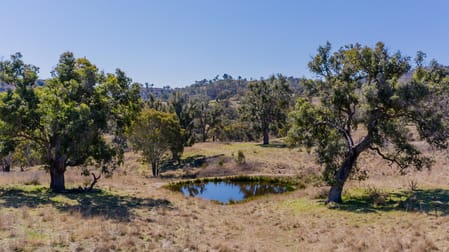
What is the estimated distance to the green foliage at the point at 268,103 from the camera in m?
60.6

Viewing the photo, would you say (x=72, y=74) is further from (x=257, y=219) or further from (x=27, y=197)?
(x=257, y=219)

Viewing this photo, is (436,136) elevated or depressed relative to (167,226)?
elevated

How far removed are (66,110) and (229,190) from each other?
1965 centimetres

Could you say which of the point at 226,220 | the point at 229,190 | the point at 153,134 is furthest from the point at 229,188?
the point at 226,220

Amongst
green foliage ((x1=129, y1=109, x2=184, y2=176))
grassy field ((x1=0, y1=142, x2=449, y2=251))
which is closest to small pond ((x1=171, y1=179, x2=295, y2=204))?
grassy field ((x1=0, y1=142, x2=449, y2=251))

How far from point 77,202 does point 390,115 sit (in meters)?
19.9

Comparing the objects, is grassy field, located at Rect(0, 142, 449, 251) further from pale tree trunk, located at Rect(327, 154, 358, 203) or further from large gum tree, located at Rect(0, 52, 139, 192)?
large gum tree, located at Rect(0, 52, 139, 192)

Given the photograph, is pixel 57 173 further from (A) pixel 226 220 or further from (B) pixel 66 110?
(A) pixel 226 220

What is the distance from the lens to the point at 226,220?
19.2 metres

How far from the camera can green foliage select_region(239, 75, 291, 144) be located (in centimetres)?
6059

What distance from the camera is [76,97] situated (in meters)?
22.6

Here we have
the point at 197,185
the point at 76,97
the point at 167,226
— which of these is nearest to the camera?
the point at 167,226

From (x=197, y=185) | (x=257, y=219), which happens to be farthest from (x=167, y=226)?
(x=197, y=185)

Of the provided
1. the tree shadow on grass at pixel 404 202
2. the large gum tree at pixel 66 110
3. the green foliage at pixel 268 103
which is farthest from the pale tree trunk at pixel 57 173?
the green foliage at pixel 268 103
